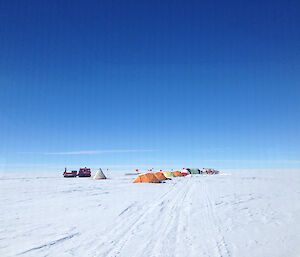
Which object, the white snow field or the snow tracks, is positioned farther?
the white snow field

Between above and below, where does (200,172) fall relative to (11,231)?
above

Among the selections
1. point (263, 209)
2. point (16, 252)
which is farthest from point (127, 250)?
point (263, 209)

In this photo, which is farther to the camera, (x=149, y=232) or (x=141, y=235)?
(x=149, y=232)

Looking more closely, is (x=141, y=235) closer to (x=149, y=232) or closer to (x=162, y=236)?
(x=149, y=232)

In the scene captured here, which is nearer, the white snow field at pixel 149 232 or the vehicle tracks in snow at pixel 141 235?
the vehicle tracks in snow at pixel 141 235

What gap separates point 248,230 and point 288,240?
47.6 inches

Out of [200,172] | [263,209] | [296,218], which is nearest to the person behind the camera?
[296,218]

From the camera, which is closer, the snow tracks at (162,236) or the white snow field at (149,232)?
the snow tracks at (162,236)

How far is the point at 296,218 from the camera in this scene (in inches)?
351

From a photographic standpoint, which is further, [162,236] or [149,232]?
[149,232]

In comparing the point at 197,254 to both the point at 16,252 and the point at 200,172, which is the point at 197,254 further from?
the point at 200,172

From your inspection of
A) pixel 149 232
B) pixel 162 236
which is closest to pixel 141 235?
pixel 149 232

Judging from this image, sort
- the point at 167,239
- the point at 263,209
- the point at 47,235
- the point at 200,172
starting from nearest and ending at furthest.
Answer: the point at 167,239 → the point at 47,235 → the point at 263,209 → the point at 200,172

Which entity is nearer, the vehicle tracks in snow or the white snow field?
the vehicle tracks in snow
